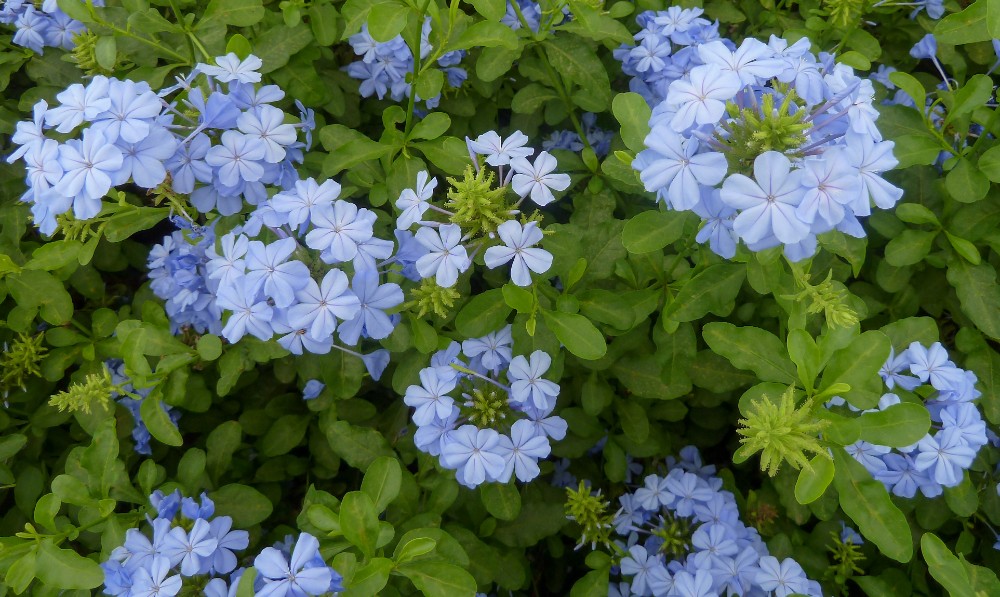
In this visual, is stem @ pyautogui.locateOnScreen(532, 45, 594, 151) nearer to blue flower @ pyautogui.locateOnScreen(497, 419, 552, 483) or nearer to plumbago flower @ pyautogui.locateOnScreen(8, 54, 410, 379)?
plumbago flower @ pyautogui.locateOnScreen(8, 54, 410, 379)

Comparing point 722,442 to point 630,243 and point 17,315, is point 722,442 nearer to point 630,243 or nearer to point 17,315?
point 630,243

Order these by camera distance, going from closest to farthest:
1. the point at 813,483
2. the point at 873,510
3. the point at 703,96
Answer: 1. the point at 703,96
2. the point at 813,483
3. the point at 873,510

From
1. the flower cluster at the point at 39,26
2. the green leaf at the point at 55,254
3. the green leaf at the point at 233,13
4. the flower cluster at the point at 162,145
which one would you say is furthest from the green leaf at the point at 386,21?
the flower cluster at the point at 39,26

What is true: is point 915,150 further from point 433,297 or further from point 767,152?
point 433,297

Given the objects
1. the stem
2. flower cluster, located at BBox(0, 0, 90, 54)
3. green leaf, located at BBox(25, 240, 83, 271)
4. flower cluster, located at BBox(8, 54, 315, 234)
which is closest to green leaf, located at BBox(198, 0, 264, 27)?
flower cluster, located at BBox(8, 54, 315, 234)

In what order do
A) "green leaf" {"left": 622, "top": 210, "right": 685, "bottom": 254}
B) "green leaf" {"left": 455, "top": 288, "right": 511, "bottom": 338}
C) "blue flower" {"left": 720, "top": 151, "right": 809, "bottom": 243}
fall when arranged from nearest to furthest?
"blue flower" {"left": 720, "top": 151, "right": 809, "bottom": 243} < "green leaf" {"left": 622, "top": 210, "right": 685, "bottom": 254} < "green leaf" {"left": 455, "top": 288, "right": 511, "bottom": 338}

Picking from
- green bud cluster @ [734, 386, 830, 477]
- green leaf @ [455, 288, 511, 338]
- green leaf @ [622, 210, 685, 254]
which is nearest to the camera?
green bud cluster @ [734, 386, 830, 477]

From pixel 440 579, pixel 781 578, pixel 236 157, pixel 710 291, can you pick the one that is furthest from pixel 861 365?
pixel 236 157

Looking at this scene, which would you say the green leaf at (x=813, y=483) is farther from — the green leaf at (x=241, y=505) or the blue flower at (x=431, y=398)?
the green leaf at (x=241, y=505)
